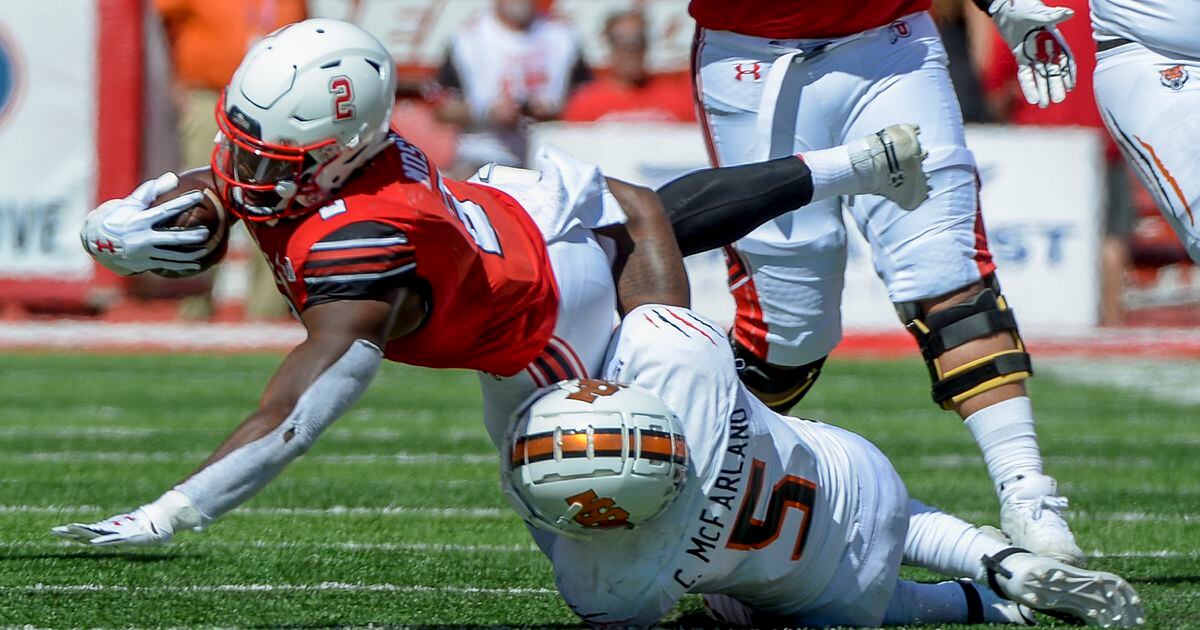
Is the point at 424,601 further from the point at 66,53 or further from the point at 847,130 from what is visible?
the point at 66,53

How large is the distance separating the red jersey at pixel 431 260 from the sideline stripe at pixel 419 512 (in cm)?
155

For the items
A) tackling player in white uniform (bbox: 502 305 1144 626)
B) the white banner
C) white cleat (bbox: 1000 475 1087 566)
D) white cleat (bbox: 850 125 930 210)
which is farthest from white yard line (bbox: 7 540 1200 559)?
the white banner

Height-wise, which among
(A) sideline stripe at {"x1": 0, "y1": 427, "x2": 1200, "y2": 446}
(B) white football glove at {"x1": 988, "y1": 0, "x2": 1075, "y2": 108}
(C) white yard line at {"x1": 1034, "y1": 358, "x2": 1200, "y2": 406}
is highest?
(B) white football glove at {"x1": 988, "y1": 0, "x2": 1075, "y2": 108}

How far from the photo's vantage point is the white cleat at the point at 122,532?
2932 mm

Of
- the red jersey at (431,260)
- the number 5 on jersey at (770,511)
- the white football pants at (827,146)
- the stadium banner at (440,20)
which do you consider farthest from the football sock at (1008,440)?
the stadium banner at (440,20)

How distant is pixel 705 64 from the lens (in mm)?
4652

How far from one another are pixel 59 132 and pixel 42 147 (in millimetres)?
137

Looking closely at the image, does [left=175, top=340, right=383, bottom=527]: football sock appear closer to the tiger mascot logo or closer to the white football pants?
the white football pants

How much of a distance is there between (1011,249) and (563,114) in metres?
2.92

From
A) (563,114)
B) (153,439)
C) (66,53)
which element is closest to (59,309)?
(66,53)

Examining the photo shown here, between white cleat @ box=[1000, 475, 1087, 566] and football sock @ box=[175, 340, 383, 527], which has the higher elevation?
football sock @ box=[175, 340, 383, 527]

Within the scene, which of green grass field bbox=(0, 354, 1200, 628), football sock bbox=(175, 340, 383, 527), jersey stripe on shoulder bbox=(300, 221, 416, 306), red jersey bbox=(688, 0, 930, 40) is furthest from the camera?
red jersey bbox=(688, 0, 930, 40)

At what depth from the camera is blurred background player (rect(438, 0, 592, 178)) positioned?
36.9 feet

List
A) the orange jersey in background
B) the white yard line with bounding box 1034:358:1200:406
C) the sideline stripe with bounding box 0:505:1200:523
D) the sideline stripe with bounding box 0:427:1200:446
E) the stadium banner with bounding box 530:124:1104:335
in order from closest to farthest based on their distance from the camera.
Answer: the sideline stripe with bounding box 0:505:1200:523, the sideline stripe with bounding box 0:427:1200:446, the white yard line with bounding box 1034:358:1200:406, the stadium banner with bounding box 530:124:1104:335, the orange jersey in background
